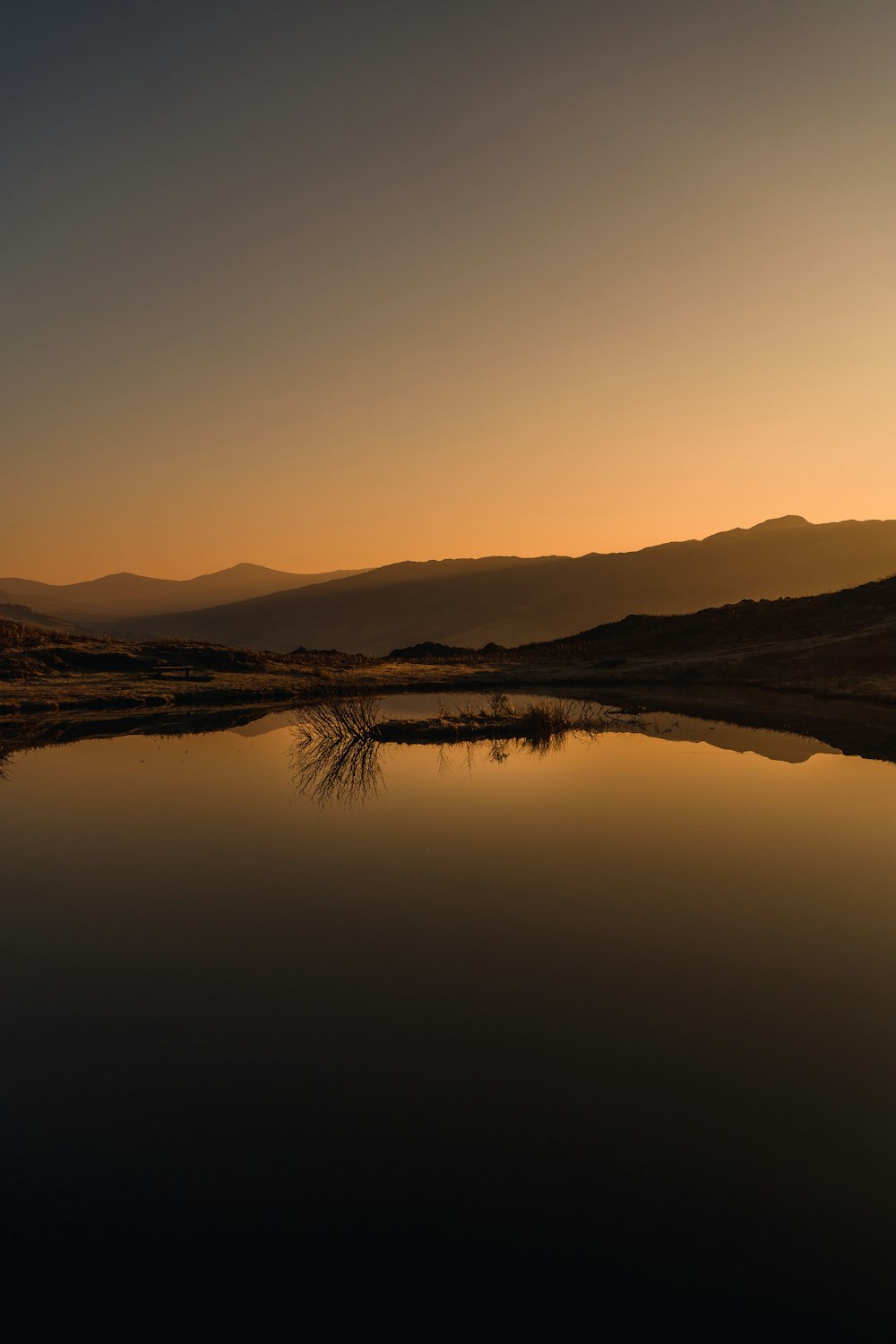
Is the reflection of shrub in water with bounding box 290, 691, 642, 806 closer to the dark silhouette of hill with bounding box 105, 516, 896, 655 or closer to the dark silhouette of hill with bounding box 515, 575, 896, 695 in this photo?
the dark silhouette of hill with bounding box 515, 575, 896, 695

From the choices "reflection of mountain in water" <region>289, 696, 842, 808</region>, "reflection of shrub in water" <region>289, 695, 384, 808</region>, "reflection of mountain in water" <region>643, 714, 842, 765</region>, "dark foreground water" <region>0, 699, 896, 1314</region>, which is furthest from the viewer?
"reflection of mountain in water" <region>643, 714, 842, 765</region>

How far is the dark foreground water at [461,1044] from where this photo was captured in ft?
13.9

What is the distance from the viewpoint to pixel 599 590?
160 meters

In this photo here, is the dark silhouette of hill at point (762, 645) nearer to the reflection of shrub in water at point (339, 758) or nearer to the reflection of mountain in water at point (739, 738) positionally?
the reflection of mountain in water at point (739, 738)

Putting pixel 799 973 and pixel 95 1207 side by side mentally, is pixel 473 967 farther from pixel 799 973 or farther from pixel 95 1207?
pixel 95 1207

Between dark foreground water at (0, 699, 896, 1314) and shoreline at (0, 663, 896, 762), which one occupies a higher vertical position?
shoreline at (0, 663, 896, 762)

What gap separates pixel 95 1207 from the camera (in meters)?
4.37

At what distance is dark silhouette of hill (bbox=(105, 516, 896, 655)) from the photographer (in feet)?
456

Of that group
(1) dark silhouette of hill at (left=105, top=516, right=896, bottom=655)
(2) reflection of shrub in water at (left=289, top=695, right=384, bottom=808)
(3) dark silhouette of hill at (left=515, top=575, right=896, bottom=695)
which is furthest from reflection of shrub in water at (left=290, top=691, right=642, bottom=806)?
(1) dark silhouette of hill at (left=105, top=516, right=896, bottom=655)

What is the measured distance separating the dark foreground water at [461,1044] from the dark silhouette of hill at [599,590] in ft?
399

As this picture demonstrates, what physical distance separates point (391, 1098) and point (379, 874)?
197 inches

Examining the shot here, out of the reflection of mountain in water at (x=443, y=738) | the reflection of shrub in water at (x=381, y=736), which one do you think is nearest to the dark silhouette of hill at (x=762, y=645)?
the reflection of mountain in water at (x=443, y=738)

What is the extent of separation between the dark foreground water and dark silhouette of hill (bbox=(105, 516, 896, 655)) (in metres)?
122

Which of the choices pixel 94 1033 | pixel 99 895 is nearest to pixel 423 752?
pixel 99 895
